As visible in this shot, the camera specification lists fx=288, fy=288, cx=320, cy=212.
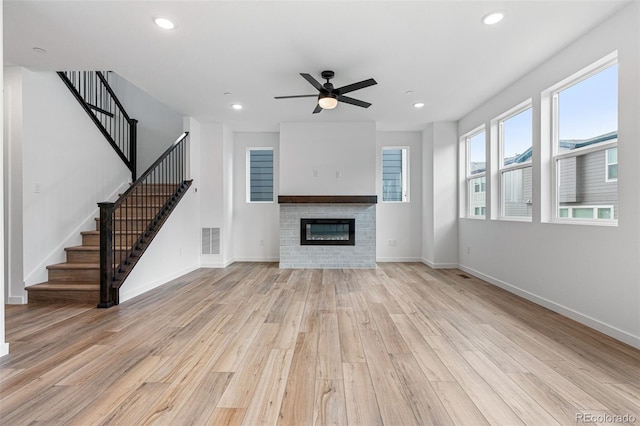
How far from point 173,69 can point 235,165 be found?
289cm

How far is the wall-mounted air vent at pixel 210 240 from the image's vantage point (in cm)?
550

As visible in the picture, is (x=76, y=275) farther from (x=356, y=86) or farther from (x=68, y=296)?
(x=356, y=86)

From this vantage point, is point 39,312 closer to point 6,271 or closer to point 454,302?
point 6,271

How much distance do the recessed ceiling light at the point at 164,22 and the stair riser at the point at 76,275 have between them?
9.44 ft

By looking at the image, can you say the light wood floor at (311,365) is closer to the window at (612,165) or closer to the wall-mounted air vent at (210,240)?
the window at (612,165)

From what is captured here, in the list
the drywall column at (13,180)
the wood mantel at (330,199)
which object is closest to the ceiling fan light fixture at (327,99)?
the wood mantel at (330,199)

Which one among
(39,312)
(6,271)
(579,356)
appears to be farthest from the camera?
(6,271)

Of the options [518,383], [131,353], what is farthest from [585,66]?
[131,353]

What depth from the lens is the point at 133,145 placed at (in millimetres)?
5625

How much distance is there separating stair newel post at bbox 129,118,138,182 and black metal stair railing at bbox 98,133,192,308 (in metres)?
0.64

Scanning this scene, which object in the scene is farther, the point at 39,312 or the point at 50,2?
the point at 39,312

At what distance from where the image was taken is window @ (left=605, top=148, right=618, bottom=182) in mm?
2453

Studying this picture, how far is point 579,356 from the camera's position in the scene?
6.67 feet

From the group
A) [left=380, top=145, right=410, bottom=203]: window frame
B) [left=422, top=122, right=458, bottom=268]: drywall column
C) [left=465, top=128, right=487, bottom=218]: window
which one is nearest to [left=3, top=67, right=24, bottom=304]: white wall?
[left=380, top=145, right=410, bottom=203]: window frame
